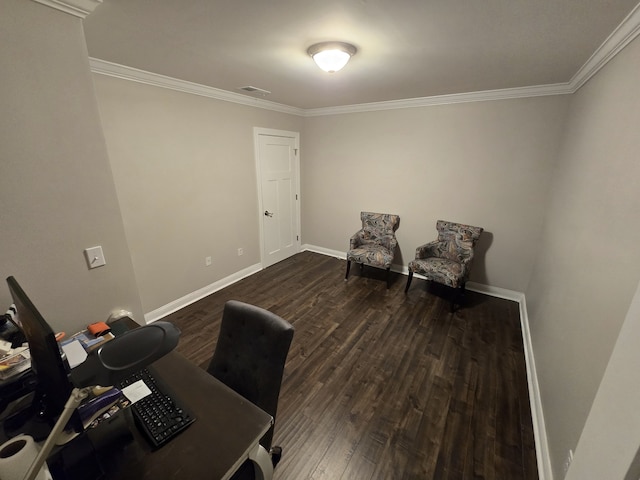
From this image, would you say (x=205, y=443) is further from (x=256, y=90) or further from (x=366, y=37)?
(x=256, y=90)

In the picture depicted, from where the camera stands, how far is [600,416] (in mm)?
699

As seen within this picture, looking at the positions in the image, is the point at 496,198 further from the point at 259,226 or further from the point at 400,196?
the point at 259,226

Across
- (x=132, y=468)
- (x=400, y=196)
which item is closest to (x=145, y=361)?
(x=132, y=468)

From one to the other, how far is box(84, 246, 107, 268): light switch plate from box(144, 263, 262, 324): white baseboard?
1187 millimetres

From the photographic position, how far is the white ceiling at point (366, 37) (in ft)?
4.34

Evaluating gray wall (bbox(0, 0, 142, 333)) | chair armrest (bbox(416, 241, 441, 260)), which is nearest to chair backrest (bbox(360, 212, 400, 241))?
chair armrest (bbox(416, 241, 441, 260))

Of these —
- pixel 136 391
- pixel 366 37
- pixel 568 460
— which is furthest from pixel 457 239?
pixel 136 391

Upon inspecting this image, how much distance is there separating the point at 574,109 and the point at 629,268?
6.93 ft

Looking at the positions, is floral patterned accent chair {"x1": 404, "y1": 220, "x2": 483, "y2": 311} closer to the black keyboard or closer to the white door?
the white door

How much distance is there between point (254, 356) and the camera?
126 cm

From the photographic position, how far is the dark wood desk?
813 millimetres

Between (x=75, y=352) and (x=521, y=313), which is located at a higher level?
(x=75, y=352)

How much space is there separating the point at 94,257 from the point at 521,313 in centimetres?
388

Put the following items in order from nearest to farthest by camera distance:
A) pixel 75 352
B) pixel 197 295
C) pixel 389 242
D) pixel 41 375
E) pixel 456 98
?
pixel 41 375, pixel 75 352, pixel 456 98, pixel 197 295, pixel 389 242
